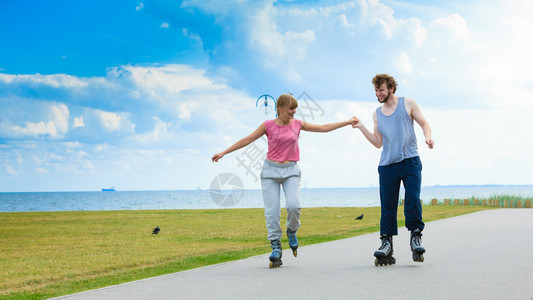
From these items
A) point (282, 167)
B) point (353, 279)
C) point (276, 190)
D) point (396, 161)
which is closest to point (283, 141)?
point (282, 167)

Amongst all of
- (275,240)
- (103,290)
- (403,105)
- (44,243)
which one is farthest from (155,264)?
(44,243)

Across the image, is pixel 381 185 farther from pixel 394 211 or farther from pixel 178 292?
pixel 178 292

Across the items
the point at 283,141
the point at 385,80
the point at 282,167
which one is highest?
the point at 385,80

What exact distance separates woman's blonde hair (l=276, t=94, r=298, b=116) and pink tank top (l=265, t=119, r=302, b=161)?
0.21 meters

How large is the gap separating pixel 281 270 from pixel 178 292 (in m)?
1.66

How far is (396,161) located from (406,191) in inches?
15.4

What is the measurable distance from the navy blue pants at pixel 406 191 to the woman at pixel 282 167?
80cm

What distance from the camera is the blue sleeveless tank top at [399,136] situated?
22.9 feet

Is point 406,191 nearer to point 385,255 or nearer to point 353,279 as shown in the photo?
point 385,255

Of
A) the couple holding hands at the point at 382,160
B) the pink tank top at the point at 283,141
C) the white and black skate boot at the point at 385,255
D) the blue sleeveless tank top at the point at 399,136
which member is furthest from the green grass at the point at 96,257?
the blue sleeveless tank top at the point at 399,136

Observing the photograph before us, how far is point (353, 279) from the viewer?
19.6 ft

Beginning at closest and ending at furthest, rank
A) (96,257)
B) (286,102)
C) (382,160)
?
(382,160) → (286,102) → (96,257)

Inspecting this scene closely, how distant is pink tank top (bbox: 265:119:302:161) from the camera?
7.27 m

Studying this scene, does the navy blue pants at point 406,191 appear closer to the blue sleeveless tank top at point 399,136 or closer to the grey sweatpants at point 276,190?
the blue sleeveless tank top at point 399,136
